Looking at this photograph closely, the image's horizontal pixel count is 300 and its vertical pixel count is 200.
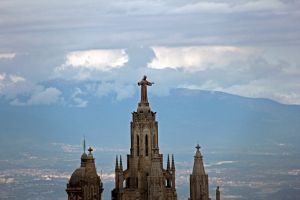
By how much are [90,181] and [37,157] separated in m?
82.9

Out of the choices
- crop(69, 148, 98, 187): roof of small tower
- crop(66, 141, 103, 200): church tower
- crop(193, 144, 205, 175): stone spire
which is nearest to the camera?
crop(66, 141, 103, 200): church tower

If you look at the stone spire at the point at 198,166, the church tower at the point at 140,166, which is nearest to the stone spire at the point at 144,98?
the church tower at the point at 140,166

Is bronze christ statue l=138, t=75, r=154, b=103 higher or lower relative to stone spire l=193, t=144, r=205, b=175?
higher

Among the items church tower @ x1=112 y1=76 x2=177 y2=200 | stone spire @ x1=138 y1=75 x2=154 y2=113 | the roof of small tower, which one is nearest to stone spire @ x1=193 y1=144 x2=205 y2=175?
church tower @ x1=112 y1=76 x2=177 y2=200

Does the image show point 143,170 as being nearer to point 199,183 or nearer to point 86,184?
point 199,183

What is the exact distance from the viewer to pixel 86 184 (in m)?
108

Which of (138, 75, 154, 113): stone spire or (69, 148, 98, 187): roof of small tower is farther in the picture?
(138, 75, 154, 113): stone spire

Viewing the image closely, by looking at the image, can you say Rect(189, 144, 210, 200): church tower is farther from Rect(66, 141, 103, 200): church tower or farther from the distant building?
Rect(66, 141, 103, 200): church tower

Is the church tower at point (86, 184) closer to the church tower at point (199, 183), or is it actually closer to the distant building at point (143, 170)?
the distant building at point (143, 170)

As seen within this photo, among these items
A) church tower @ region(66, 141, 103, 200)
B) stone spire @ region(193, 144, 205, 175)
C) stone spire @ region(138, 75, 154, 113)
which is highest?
stone spire @ region(138, 75, 154, 113)

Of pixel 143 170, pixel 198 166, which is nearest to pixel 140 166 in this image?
pixel 143 170

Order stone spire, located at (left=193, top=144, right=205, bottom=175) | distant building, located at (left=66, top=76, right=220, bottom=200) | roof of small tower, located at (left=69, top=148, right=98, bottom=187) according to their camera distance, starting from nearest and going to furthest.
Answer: roof of small tower, located at (left=69, top=148, right=98, bottom=187)
distant building, located at (left=66, top=76, right=220, bottom=200)
stone spire, located at (left=193, top=144, right=205, bottom=175)

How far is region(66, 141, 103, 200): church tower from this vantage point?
10794cm

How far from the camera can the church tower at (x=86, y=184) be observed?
4250 inches
